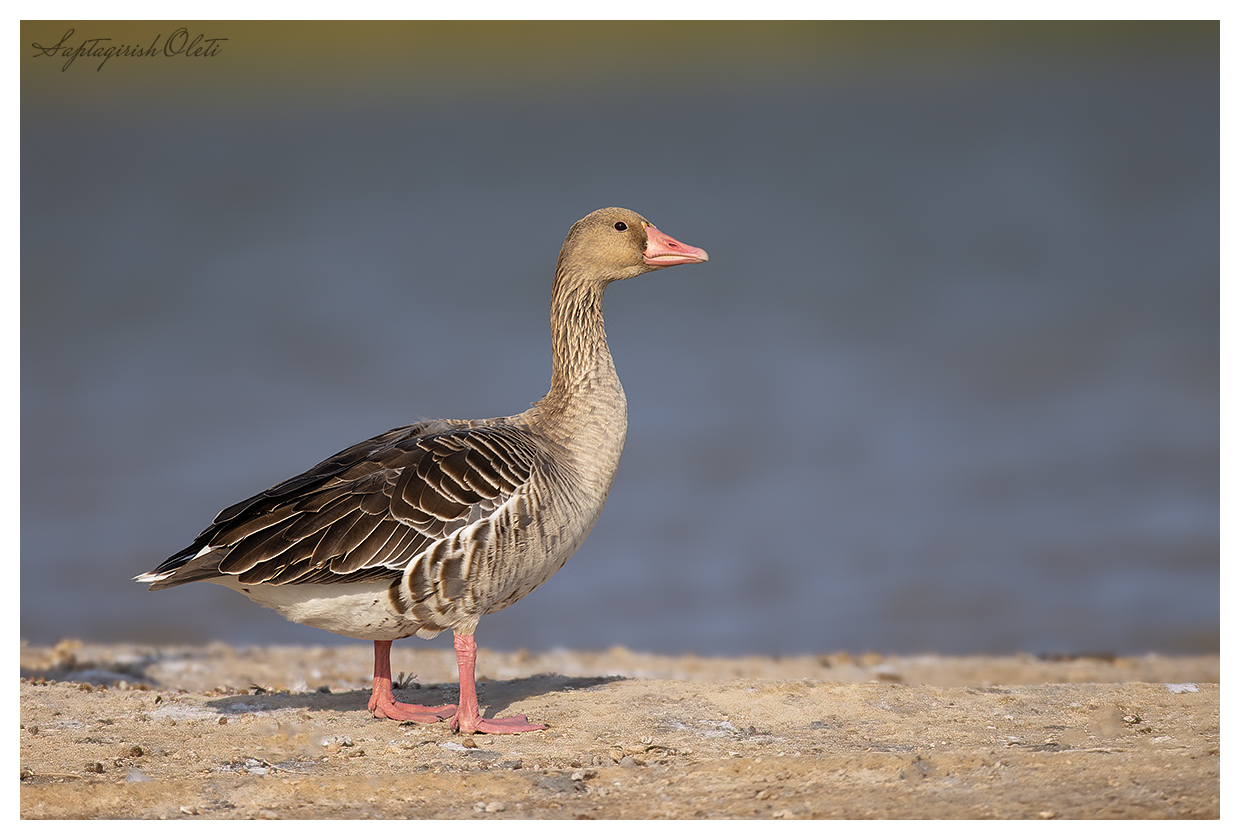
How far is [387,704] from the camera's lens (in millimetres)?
6531

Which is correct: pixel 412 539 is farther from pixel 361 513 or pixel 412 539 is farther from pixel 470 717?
pixel 470 717

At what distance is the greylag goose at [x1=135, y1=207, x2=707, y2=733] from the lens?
586 centimetres

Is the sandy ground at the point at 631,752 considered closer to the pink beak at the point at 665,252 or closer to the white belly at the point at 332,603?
the white belly at the point at 332,603

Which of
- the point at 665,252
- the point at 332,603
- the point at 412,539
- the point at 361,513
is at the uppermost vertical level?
the point at 665,252

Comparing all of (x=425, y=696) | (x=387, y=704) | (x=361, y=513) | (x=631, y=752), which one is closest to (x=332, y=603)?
(x=361, y=513)

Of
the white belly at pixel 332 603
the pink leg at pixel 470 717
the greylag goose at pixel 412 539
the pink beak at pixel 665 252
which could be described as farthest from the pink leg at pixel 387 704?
the pink beak at pixel 665 252

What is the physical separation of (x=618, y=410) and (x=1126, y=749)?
136 inches

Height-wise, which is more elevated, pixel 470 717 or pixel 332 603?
pixel 332 603

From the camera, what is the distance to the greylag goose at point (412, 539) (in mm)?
5859

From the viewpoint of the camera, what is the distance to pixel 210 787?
5.08 metres

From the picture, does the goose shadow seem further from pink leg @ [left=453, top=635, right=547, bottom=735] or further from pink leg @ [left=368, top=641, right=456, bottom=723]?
pink leg @ [left=453, top=635, right=547, bottom=735]

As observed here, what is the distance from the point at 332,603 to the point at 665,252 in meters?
3.19

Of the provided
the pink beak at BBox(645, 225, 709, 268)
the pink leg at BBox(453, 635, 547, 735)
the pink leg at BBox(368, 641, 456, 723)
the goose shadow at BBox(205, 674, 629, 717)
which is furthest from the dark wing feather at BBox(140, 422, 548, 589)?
the pink beak at BBox(645, 225, 709, 268)

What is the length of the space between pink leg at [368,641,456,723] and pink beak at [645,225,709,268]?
3055 mm
